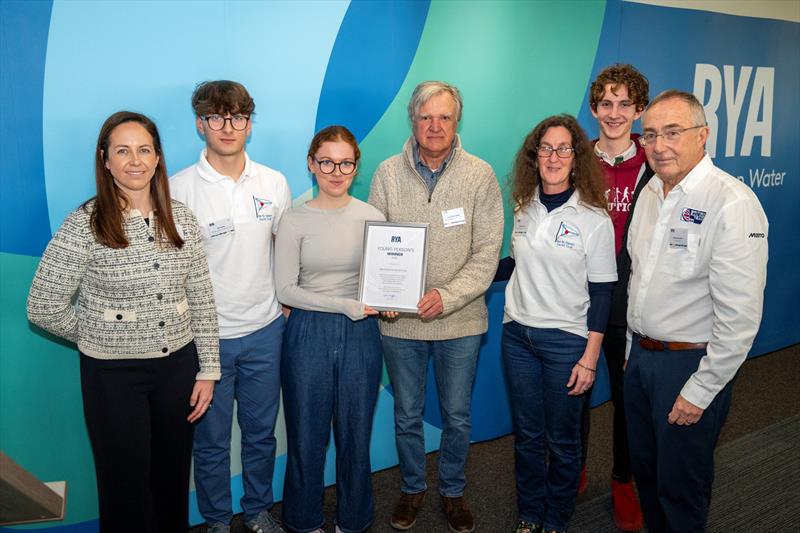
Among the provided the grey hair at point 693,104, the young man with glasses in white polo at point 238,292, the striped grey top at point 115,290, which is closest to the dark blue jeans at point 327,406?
the young man with glasses in white polo at point 238,292

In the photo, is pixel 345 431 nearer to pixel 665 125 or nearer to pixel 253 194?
pixel 253 194

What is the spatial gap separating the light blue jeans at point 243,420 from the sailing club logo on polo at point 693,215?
169 cm

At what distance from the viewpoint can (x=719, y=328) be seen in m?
2.05

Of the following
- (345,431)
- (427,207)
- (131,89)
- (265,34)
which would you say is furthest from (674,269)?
(131,89)

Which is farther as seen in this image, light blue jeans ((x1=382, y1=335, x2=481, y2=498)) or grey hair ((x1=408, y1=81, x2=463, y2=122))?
light blue jeans ((x1=382, y1=335, x2=481, y2=498))

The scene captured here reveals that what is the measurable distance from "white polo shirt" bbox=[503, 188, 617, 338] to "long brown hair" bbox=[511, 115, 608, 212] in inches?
1.4

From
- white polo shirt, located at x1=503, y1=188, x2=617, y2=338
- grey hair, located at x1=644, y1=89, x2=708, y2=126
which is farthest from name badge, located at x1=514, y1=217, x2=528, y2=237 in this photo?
grey hair, located at x1=644, y1=89, x2=708, y2=126

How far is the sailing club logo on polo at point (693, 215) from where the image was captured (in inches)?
82.7

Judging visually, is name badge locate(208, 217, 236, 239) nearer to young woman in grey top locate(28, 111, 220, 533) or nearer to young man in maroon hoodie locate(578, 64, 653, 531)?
young woman in grey top locate(28, 111, 220, 533)

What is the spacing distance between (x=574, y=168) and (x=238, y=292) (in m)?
1.46

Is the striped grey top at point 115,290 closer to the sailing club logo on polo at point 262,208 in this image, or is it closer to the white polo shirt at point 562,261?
the sailing club logo on polo at point 262,208

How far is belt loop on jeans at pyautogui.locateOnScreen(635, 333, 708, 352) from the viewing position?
216 centimetres

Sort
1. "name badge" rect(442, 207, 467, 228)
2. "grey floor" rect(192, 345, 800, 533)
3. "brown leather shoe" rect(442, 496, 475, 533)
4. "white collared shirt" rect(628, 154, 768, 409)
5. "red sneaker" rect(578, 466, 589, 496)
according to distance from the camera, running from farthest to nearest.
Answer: "red sneaker" rect(578, 466, 589, 496)
"grey floor" rect(192, 345, 800, 533)
"brown leather shoe" rect(442, 496, 475, 533)
"name badge" rect(442, 207, 467, 228)
"white collared shirt" rect(628, 154, 768, 409)

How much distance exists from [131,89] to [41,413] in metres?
1.41
